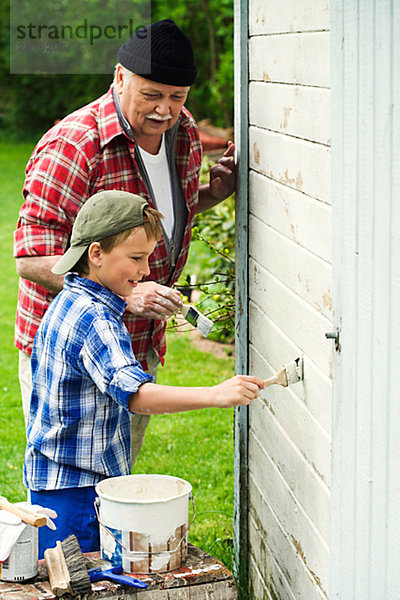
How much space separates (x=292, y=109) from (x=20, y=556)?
1.45 metres

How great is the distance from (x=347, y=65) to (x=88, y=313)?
3.62ft

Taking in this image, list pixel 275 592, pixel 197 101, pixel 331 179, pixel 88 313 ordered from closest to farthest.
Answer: pixel 331 179
pixel 88 313
pixel 275 592
pixel 197 101

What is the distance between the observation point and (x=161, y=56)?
305 cm

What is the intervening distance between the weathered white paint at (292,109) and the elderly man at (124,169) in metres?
0.33

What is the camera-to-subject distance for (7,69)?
22.7m

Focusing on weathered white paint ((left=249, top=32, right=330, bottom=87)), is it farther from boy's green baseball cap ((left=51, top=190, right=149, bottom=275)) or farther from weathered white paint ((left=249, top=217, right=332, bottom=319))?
boy's green baseball cap ((left=51, top=190, right=149, bottom=275))

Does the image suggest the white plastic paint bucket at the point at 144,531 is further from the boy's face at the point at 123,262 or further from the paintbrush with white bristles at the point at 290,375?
the boy's face at the point at 123,262

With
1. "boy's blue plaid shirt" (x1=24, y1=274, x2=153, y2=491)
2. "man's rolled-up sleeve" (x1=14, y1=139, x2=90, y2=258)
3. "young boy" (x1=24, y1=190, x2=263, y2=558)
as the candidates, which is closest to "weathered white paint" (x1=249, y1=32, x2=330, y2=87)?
"young boy" (x1=24, y1=190, x2=263, y2=558)

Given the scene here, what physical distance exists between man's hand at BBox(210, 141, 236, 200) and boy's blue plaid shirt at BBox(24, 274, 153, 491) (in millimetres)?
912

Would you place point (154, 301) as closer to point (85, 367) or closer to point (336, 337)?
point (85, 367)

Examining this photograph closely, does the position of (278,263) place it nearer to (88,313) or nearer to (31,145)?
(88,313)

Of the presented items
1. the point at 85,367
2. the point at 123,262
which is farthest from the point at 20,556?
the point at 123,262

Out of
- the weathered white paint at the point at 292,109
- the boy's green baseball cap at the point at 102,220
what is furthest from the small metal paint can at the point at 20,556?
the weathered white paint at the point at 292,109

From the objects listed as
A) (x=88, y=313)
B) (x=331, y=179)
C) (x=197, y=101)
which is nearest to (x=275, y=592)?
(x=88, y=313)
